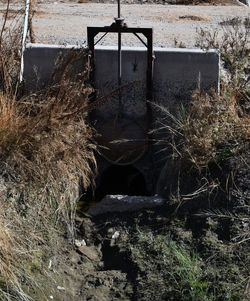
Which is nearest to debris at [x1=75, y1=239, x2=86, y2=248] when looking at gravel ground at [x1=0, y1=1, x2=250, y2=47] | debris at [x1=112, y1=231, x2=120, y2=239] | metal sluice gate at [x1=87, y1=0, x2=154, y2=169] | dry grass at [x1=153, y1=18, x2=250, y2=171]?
debris at [x1=112, y1=231, x2=120, y2=239]

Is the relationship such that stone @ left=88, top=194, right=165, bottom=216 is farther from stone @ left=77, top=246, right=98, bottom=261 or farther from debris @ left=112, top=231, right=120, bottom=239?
stone @ left=77, top=246, right=98, bottom=261

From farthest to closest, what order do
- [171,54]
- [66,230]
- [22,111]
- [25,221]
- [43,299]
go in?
[171,54] < [22,111] < [66,230] < [25,221] < [43,299]

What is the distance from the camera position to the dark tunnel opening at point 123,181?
624 cm

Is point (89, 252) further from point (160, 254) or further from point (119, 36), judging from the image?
point (119, 36)

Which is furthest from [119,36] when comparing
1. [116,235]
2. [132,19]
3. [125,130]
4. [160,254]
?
[132,19]

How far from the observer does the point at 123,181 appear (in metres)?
6.36

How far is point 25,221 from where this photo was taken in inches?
177

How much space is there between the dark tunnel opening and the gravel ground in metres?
1.68

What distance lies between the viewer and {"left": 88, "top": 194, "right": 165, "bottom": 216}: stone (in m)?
5.14

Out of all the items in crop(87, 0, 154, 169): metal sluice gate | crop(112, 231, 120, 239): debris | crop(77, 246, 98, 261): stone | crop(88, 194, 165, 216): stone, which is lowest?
crop(77, 246, 98, 261): stone

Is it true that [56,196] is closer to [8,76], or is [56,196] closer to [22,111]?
[22,111]

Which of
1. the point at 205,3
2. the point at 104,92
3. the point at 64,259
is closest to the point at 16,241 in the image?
the point at 64,259

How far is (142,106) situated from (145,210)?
1308 millimetres

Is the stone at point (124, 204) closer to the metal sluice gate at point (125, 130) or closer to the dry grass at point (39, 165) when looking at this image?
the dry grass at point (39, 165)
